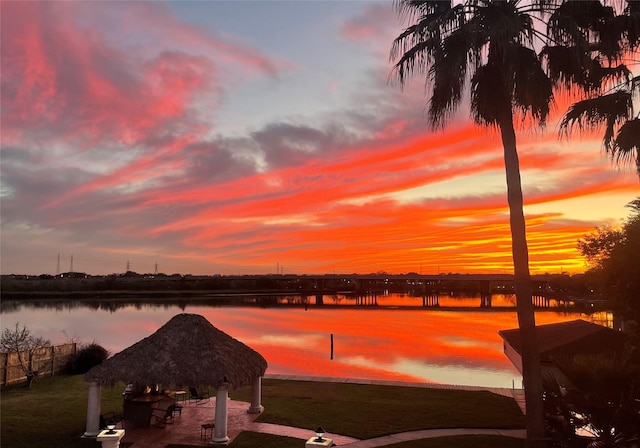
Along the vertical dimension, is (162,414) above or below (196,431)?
above

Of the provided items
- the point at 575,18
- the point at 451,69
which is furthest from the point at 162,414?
the point at 575,18

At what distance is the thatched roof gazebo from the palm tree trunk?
344 inches

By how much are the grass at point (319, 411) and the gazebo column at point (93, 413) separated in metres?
0.39

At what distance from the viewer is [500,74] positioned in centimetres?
1444

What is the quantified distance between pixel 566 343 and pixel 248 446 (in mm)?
10942

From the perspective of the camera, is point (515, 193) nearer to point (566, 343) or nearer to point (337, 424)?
point (566, 343)

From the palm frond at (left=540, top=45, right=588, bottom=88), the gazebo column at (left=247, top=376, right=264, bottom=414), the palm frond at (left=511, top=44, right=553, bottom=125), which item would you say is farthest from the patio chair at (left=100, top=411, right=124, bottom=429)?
the palm frond at (left=540, top=45, right=588, bottom=88)

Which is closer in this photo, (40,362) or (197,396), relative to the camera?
(197,396)

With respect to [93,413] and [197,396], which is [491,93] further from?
[197,396]

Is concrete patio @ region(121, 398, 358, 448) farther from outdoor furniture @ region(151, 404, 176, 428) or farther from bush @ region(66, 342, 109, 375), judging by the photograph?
bush @ region(66, 342, 109, 375)

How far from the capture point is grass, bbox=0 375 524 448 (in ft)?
54.2

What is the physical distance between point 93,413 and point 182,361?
3121mm

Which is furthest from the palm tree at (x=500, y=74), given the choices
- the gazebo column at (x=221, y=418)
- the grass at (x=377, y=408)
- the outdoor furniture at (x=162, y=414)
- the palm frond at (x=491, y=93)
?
the outdoor furniture at (x=162, y=414)

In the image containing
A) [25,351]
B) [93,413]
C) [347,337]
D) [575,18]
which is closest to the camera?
[575,18]
